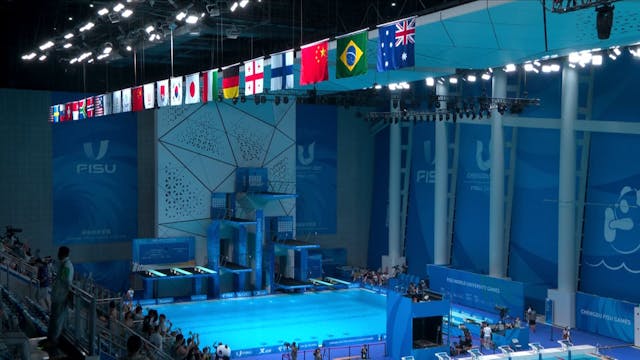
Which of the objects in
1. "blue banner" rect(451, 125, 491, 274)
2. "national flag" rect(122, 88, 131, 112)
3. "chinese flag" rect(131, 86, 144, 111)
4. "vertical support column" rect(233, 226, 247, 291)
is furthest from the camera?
"vertical support column" rect(233, 226, 247, 291)

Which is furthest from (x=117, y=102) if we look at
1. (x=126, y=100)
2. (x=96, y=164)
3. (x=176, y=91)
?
(x=96, y=164)

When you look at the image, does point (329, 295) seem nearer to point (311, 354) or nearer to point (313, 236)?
point (313, 236)

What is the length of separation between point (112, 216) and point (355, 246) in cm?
1082

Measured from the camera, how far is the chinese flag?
695 inches

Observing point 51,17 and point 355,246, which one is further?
point 355,246

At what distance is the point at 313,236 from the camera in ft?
106

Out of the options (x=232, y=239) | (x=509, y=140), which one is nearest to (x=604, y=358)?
(x=509, y=140)

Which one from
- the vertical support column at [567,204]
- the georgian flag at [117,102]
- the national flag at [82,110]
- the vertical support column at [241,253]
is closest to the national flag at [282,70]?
the georgian flag at [117,102]

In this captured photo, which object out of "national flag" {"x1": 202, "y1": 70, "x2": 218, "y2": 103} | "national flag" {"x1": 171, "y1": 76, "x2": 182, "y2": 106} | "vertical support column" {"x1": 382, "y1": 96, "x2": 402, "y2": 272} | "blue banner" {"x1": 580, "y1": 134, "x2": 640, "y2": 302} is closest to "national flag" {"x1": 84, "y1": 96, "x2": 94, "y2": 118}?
"national flag" {"x1": 171, "y1": 76, "x2": 182, "y2": 106}

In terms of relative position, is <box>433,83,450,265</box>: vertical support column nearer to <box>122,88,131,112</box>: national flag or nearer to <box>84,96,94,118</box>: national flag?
<box>84,96,94,118</box>: national flag

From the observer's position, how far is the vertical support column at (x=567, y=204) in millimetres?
22219

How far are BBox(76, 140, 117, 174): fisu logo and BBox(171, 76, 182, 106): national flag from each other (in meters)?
12.5

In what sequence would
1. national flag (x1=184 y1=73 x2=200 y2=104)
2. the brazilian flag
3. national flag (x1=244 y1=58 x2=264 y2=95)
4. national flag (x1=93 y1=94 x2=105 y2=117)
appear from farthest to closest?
1. national flag (x1=93 y1=94 x2=105 y2=117)
2. national flag (x1=184 y1=73 x2=200 y2=104)
3. national flag (x1=244 y1=58 x2=264 y2=95)
4. the brazilian flag

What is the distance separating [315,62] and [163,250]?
17135mm
